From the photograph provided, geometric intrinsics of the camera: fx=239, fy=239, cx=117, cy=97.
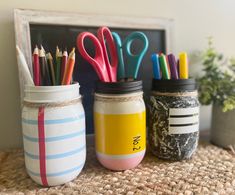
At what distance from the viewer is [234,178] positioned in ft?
1.24

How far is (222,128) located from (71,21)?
15.1 inches

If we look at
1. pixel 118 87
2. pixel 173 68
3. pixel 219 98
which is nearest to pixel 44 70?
pixel 118 87

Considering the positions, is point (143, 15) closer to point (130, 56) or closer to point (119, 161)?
point (130, 56)

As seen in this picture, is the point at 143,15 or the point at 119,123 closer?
the point at 119,123

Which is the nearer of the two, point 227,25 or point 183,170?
point 183,170

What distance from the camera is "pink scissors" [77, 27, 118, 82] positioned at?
39 centimetres

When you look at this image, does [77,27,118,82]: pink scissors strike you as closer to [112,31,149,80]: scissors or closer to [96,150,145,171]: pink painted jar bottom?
[112,31,149,80]: scissors

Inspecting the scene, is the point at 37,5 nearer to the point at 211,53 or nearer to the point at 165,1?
the point at 165,1

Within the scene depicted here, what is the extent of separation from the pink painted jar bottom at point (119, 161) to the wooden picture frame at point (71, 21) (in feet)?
0.64

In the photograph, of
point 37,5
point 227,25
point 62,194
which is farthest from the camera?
point 227,25

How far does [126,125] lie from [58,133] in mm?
109

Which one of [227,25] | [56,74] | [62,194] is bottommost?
[62,194]

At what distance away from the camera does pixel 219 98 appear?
51 cm

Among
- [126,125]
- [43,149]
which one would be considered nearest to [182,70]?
[126,125]
